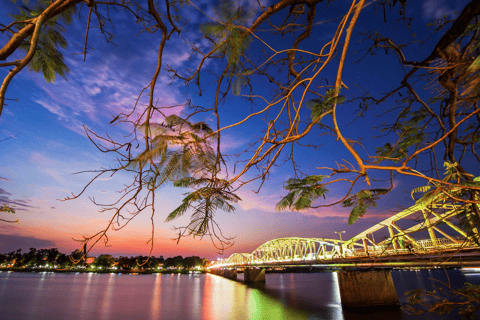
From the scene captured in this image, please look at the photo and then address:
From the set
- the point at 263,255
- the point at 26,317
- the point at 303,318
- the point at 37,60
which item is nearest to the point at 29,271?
the point at 263,255

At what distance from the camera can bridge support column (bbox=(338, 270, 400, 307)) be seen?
20109 millimetres

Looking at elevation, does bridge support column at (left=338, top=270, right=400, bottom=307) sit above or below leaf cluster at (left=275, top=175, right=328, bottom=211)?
below

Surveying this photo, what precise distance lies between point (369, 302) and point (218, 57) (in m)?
25.1

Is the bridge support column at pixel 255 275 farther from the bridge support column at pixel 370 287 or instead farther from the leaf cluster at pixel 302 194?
the leaf cluster at pixel 302 194

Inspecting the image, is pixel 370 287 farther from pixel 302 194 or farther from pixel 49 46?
pixel 49 46

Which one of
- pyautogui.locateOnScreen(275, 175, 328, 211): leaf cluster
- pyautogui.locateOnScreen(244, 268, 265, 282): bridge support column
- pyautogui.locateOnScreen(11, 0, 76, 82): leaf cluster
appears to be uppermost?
pyautogui.locateOnScreen(11, 0, 76, 82): leaf cluster

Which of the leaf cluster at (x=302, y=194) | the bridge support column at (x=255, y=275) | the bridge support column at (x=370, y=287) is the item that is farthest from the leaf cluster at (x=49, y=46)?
the bridge support column at (x=255, y=275)

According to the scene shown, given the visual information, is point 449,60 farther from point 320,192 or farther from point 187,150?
point 187,150

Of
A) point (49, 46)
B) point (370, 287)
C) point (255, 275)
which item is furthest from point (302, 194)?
point (255, 275)

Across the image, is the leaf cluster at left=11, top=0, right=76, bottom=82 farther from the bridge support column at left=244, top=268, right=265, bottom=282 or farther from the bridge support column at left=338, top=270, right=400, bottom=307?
the bridge support column at left=244, top=268, right=265, bottom=282

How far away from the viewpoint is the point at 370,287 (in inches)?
792

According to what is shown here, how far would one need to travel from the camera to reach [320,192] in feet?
6.41

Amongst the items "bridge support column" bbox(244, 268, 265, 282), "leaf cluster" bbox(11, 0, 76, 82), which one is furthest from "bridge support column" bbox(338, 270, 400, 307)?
"bridge support column" bbox(244, 268, 265, 282)

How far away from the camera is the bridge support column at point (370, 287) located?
20.1 metres
